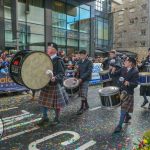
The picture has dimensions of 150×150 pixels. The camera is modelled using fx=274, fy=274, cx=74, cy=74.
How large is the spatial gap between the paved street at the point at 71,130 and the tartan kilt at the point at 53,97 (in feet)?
1.50

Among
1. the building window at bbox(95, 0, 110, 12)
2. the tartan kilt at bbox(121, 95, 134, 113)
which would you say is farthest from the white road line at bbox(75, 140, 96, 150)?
the building window at bbox(95, 0, 110, 12)

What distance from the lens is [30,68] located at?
15.9 ft

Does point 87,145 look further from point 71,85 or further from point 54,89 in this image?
point 71,85

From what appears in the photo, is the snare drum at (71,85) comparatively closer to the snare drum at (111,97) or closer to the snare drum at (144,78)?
the snare drum at (111,97)

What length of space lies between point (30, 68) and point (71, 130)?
1.52 meters

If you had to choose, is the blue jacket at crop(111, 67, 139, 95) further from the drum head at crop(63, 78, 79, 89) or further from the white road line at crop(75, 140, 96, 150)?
the drum head at crop(63, 78, 79, 89)

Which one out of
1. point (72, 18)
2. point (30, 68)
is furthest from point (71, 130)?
point (72, 18)

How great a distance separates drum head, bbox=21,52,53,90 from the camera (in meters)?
4.74

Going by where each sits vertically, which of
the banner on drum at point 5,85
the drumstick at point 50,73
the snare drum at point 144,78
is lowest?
the banner on drum at point 5,85

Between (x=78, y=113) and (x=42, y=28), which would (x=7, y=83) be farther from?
(x=42, y=28)

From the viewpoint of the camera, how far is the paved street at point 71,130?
15.1ft

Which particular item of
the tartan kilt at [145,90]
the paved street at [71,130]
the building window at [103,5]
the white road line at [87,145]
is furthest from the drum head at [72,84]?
the building window at [103,5]

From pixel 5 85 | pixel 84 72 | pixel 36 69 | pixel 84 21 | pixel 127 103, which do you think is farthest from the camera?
pixel 84 21

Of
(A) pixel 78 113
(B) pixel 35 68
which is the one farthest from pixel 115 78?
(B) pixel 35 68
